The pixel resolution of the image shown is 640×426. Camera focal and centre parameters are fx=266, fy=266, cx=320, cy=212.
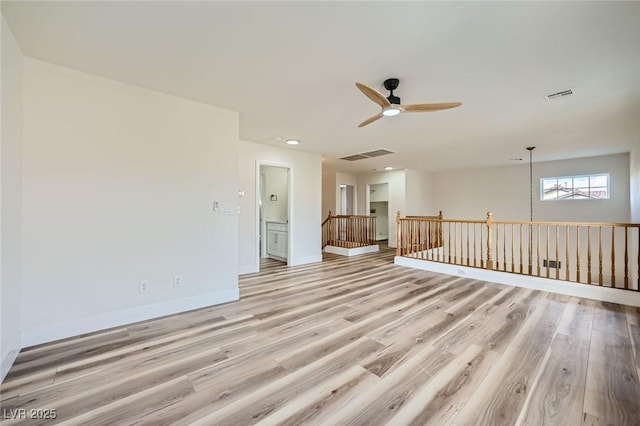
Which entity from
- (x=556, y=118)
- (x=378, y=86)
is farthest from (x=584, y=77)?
(x=378, y=86)

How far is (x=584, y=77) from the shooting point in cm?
255

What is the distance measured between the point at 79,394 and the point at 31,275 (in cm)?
127

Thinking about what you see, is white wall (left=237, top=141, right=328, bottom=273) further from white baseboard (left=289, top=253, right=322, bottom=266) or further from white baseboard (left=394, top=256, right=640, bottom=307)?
white baseboard (left=394, top=256, right=640, bottom=307)

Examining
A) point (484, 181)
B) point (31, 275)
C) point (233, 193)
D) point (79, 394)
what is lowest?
point (79, 394)

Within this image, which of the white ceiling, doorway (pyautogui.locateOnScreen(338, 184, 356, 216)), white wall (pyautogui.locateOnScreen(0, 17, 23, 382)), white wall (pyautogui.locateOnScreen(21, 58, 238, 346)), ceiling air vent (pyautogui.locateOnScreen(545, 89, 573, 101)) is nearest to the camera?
the white ceiling

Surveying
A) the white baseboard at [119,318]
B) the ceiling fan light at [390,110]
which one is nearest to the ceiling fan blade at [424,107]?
the ceiling fan light at [390,110]

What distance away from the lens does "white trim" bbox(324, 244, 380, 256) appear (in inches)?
275

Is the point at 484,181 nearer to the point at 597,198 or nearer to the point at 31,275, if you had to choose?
the point at 597,198

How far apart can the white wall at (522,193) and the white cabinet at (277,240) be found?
590cm

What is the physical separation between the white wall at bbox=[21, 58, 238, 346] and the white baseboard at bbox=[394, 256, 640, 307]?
3859 mm

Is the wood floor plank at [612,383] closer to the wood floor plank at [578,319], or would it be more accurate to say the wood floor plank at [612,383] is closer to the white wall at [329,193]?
the wood floor plank at [578,319]

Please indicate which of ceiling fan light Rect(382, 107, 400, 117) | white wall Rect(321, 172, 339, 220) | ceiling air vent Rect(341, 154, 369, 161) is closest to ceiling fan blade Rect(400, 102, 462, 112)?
ceiling fan light Rect(382, 107, 400, 117)

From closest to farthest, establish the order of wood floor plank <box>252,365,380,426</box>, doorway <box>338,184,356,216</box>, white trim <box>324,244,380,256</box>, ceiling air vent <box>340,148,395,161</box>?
wood floor plank <box>252,365,380,426</box>
ceiling air vent <box>340,148,395,161</box>
white trim <box>324,244,380,256</box>
doorway <box>338,184,356,216</box>

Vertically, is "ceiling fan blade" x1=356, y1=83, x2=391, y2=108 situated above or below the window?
above
